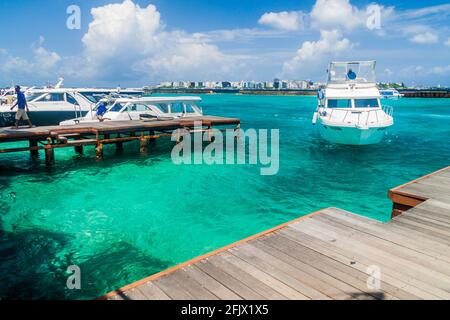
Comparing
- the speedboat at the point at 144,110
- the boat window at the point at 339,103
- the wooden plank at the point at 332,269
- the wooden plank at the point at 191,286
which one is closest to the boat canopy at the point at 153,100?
the speedboat at the point at 144,110

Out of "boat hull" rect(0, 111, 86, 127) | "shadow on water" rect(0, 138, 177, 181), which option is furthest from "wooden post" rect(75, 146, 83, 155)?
"boat hull" rect(0, 111, 86, 127)

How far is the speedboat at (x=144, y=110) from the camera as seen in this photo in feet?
68.5

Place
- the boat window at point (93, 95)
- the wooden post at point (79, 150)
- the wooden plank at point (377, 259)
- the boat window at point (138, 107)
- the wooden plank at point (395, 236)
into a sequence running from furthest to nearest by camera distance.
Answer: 1. the boat window at point (93, 95)
2. the boat window at point (138, 107)
3. the wooden post at point (79, 150)
4. the wooden plank at point (395, 236)
5. the wooden plank at point (377, 259)

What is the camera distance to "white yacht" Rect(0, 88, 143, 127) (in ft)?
71.9

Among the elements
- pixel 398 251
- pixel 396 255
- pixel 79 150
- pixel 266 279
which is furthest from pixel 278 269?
pixel 79 150

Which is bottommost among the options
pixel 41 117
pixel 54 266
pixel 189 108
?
pixel 54 266

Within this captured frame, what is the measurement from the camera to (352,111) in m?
20.7

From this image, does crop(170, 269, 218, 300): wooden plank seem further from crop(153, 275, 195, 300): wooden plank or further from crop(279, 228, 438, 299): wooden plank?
crop(279, 228, 438, 299): wooden plank

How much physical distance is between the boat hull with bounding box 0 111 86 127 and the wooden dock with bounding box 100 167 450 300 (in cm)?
2221

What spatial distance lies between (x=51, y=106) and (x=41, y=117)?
43.2 inches

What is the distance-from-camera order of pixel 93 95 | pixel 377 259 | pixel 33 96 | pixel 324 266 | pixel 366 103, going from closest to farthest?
pixel 324 266, pixel 377 259, pixel 366 103, pixel 33 96, pixel 93 95

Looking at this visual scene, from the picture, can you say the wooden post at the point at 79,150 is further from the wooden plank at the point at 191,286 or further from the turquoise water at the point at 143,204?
the wooden plank at the point at 191,286

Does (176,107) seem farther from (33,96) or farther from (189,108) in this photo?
(33,96)

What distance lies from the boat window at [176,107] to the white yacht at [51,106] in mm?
5823
